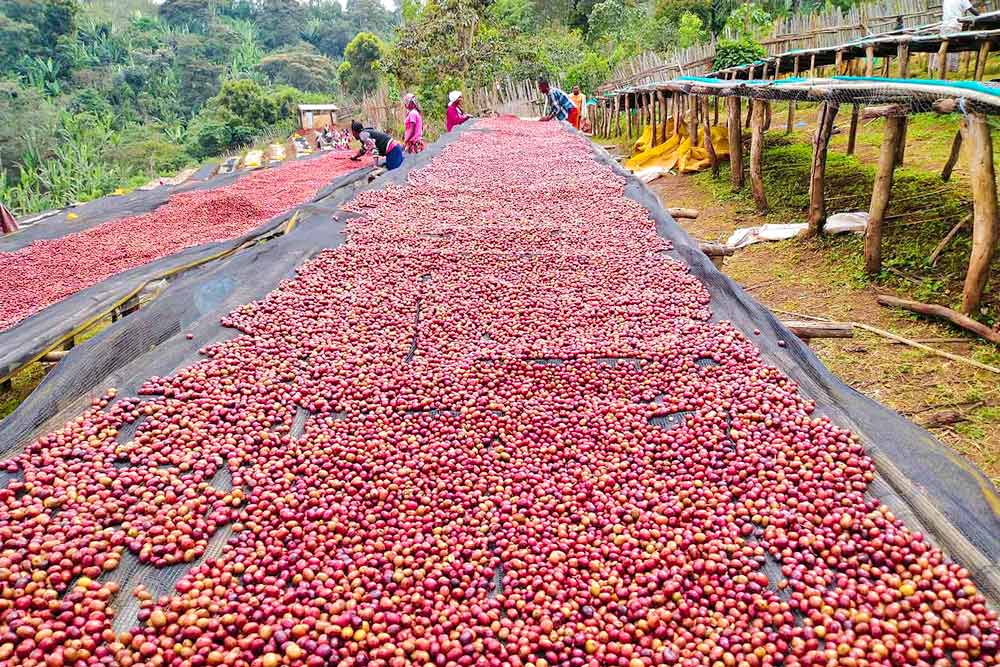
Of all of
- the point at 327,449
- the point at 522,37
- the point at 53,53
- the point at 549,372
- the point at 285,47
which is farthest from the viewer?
the point at 285,47

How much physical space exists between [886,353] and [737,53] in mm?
10881

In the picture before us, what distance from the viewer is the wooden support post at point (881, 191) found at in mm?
5020

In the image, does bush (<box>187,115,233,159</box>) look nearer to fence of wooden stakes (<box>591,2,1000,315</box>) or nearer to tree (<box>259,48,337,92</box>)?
tree (<box>259,48,337,92</box>)

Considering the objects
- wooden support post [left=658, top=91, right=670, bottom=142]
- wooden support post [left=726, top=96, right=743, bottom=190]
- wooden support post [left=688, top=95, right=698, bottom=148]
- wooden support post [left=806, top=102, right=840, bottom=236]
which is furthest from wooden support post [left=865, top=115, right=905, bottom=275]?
wooden support post [left=658, top=91, right=670, bottom=142]

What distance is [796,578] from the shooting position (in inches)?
68.0

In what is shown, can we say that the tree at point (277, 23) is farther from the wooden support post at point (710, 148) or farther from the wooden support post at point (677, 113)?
the wooden support post at point (710, 148)

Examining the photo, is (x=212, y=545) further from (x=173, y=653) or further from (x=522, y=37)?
(x=522, y=37)

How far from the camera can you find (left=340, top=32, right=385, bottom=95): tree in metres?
36.3

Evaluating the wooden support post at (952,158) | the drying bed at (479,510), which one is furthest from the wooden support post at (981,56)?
the drying bed at (479,510)

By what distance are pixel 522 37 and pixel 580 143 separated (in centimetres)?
1496

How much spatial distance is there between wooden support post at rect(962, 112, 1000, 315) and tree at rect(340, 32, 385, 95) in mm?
35902

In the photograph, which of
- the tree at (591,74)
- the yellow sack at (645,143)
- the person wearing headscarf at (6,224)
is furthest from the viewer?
the tree at (591,74)

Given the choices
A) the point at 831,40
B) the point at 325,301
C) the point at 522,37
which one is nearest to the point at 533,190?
the point at 325,301

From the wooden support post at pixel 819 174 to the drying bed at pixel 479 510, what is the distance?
3707 millimetres
